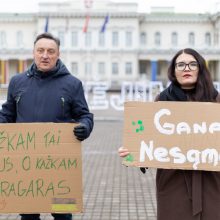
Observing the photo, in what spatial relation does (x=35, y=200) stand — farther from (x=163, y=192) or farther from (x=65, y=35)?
(x=65, y=35)

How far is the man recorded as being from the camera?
3377 millimetres

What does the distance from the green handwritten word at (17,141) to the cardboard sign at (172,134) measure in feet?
2.21

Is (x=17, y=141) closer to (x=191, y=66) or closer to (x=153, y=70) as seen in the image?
(x=191, y=66)

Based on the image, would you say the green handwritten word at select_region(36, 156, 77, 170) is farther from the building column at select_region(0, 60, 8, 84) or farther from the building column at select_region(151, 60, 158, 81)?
the building column at select_region(151, 60, 158, 81)

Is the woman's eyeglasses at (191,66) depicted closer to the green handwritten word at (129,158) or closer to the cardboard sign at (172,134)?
the cardboard sign at (172,134)

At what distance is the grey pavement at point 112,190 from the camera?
5.60 m

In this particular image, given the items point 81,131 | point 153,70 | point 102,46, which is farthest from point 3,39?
point 81,131

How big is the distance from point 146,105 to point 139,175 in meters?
5.02

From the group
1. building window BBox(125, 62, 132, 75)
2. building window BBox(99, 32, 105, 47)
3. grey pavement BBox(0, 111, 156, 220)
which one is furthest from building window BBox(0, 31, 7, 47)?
grey pavement BBox(0, 111, 156, 220)

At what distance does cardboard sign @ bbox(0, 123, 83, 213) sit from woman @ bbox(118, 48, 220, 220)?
443mm

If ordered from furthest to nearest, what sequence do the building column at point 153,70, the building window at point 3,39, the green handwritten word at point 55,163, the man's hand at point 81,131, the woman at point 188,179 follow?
the building window at point 3,39
the building column at point 153,70
the green handwritten word at point 55,163
the man's hand at point 81,131
the woman at point 188,179

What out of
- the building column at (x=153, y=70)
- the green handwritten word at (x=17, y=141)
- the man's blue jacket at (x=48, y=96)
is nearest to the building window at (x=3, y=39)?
the building column at (x=153, y=70)

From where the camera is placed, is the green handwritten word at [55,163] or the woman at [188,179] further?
the green handwritten word at [55,163]

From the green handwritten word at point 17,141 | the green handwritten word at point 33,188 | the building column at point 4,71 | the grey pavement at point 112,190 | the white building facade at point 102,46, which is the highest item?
the white building facade at point 102,46
